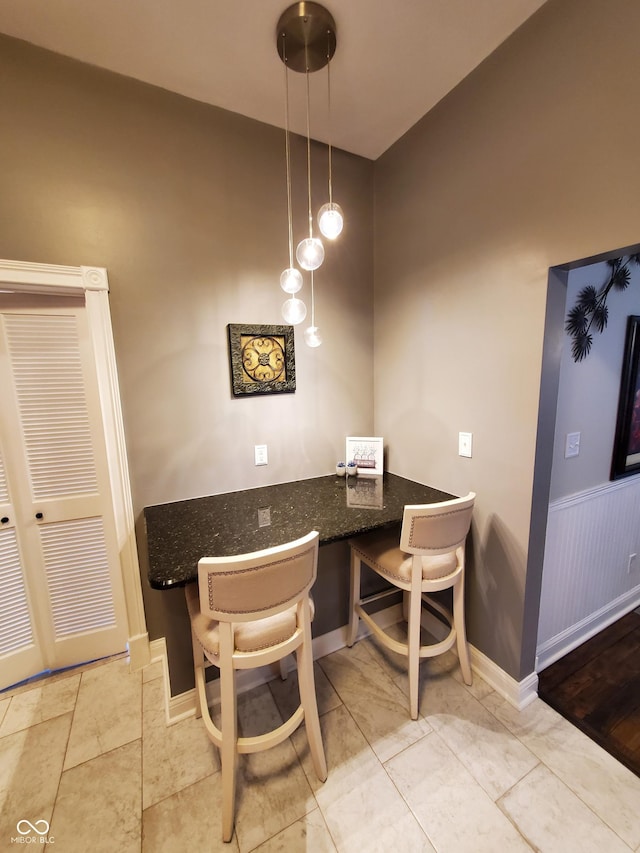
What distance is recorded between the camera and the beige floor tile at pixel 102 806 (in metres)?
1.11

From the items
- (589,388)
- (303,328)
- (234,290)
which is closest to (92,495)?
(234,290)

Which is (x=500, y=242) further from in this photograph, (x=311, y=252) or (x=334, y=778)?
(x=334, y=778)

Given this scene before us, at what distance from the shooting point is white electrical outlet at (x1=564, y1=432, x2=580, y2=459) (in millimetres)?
1711

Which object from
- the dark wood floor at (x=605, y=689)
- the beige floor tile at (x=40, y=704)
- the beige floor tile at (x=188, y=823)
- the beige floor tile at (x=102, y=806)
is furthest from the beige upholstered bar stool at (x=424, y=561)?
the beige floor tile at (x=40, y=704)

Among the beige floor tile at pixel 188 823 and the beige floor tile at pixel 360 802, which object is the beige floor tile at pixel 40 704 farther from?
the beige floor tile at pixel 360 802

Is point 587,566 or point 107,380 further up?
point 107,380

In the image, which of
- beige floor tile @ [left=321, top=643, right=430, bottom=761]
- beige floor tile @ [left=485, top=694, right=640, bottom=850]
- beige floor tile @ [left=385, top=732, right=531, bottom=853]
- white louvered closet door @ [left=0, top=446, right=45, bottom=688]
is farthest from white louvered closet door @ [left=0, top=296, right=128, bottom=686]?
beige floor tile @ [left=485, top=694, right=640, bottom=850]

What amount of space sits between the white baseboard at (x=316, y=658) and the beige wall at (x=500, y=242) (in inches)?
2.6

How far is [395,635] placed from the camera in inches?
80.6

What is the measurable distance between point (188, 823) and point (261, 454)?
57.9 inches

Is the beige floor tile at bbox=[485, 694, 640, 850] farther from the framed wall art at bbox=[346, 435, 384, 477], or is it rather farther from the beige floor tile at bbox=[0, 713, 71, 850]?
the beige floor tile at bbox=[0, 713, 71, 850]

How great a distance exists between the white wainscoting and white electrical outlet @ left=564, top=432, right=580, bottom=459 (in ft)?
0.80

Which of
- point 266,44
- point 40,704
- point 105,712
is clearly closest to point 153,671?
point 105,712

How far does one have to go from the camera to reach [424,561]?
1522 millimetres
